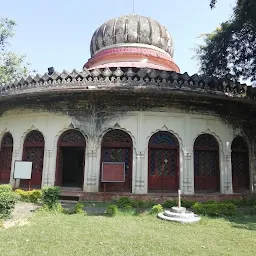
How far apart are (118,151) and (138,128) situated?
1132mm

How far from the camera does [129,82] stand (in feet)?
30.7

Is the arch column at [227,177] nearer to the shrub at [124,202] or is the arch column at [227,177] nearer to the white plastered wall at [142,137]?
the white plastered wall at [142,137]

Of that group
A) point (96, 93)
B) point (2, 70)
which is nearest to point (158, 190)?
point (96, 93)

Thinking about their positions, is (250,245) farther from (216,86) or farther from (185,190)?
(216,86)

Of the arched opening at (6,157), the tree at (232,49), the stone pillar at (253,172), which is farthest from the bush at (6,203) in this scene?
the tree at (232,49)

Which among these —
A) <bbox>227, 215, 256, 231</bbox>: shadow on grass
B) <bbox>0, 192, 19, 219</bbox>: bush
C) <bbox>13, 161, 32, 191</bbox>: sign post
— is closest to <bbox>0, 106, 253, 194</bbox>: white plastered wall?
<bbox>13, 161, 32, 191</bbox>: sign post

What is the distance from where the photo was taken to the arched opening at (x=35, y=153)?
10.5 meters

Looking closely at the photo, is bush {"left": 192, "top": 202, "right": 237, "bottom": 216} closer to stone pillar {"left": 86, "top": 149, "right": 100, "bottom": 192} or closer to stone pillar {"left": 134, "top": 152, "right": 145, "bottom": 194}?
stone pillar {"left": 134, "top": 152, "right": 145, "bottom": 194}

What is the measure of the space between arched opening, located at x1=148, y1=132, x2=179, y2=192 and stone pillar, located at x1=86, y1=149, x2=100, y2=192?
77.8 inches

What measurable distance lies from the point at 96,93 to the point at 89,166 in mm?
2619

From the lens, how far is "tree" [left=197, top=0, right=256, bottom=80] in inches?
523

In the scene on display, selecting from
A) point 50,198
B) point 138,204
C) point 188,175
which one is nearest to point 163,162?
point 188,175

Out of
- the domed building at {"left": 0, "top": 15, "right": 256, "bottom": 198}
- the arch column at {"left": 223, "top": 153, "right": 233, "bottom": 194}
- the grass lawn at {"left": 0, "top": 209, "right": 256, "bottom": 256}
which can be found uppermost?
the domed building at {"left": 0, "top": 15, "right": 256, "bottom": 198}

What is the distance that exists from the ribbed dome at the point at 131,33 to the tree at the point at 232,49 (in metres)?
2.61
